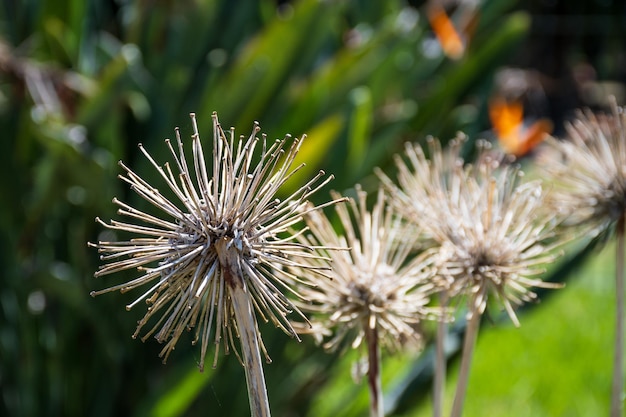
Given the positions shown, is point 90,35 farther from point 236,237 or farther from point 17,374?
point 236,237

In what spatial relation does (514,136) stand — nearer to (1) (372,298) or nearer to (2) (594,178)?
(2) (594,178)

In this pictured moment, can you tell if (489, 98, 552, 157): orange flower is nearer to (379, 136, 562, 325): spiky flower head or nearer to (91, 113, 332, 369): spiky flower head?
(379, 136, 562, 325): spiky flower head

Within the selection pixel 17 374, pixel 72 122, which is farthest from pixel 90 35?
pixel 17 374

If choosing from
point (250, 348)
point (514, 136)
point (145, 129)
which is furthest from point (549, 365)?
point (250, 348)

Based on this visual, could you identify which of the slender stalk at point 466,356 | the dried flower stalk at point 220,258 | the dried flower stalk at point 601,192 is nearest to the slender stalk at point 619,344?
the dried flower stalk at point 601,192

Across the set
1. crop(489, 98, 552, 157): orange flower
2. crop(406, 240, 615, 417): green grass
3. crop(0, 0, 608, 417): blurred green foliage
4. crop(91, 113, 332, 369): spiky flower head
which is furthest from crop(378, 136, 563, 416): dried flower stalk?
crop(406, 240, 615, 417): green grass
